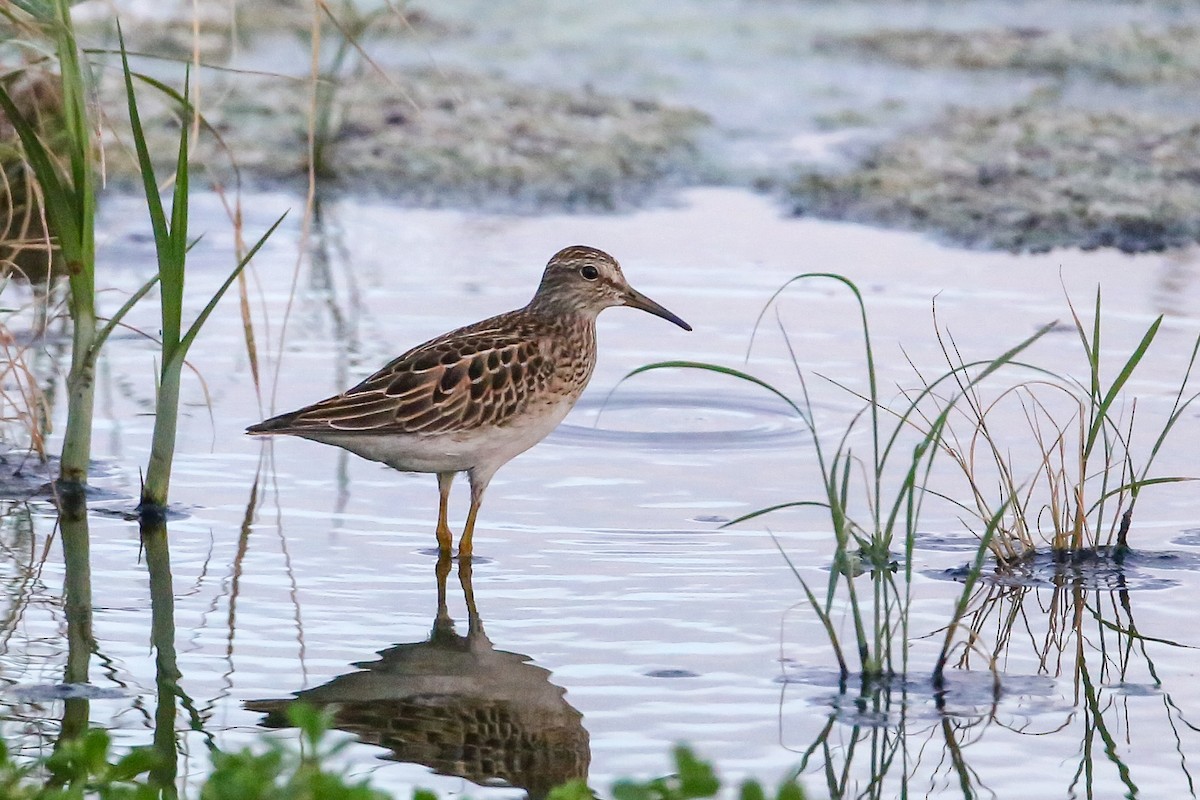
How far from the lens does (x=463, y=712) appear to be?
5.02 metres

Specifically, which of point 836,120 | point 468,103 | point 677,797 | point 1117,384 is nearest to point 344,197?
point 468,103

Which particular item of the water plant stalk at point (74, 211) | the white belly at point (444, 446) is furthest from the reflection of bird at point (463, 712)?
the water plant stalk at point (74, 211)

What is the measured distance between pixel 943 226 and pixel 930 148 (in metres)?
1.40

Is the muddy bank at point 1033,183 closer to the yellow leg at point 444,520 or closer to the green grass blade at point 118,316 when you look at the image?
the yellow leg at point 444,520

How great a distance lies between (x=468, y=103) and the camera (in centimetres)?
1389

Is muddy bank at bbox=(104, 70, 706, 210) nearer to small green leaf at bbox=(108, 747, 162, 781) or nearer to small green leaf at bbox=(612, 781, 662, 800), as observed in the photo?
small green leaf at bbox=(108, 747, 162, 781)

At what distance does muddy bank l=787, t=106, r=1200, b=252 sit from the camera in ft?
37.1

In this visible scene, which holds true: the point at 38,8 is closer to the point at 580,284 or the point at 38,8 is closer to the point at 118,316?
the point at 118,316

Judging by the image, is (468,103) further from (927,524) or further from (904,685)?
(904,685)

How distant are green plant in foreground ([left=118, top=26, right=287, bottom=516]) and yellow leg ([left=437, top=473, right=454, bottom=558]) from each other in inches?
36.6

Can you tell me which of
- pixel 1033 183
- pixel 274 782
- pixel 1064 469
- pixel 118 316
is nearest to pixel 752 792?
pixel 274 782

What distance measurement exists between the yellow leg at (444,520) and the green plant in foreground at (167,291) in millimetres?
930

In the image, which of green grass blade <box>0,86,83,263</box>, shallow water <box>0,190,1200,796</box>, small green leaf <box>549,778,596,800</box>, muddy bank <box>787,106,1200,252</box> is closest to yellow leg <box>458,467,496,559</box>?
shallow water <box>0,190,1200,796</box>

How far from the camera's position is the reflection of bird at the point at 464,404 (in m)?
6.64
